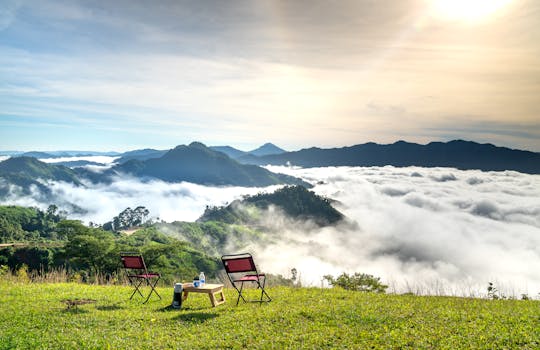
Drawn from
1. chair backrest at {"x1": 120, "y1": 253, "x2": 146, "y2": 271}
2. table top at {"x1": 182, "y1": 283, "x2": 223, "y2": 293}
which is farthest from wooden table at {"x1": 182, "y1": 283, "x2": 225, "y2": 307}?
chair backrest at {"x1": 120, "y1": 253, "x2": 146, "y2": 271}

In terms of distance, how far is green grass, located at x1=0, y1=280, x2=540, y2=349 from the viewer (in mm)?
8789

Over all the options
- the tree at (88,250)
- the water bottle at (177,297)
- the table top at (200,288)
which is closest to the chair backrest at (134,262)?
the water bottle at (177,297)

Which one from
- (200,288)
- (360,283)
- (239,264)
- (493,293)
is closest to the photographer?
(239,264)

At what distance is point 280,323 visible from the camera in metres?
10.4

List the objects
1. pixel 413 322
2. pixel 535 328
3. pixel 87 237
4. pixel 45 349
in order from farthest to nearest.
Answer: pixel 87 237
pixel 413 322
pixel 535 328
pixel 45 349

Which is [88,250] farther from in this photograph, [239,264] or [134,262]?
[239,264]

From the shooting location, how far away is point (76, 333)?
9.79 m

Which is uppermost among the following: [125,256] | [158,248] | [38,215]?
[125,256]

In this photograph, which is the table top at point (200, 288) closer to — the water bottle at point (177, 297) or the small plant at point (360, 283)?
the water bottle at point (177, 297)

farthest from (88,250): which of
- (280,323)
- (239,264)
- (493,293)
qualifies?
(493,293)

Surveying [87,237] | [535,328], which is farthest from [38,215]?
[535,328]

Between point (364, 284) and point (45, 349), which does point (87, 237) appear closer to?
point (364, 284)

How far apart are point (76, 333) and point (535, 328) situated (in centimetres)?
1150

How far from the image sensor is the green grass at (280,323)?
28.8 feet
